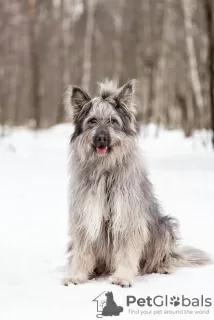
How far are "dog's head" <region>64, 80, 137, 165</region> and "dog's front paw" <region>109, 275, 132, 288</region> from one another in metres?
0.98

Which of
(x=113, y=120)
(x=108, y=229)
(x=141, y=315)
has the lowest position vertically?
(x=141, y=315)

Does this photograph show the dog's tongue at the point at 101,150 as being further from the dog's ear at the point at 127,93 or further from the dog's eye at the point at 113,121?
the dog's ear at the point at 127,93

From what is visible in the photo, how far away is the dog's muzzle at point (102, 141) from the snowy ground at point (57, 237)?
55 centimetres

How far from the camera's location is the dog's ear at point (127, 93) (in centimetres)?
489

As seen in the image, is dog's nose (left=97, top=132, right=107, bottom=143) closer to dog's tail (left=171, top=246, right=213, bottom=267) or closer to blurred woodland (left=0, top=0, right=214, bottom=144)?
dog's tail (left=171, top=246, right=213, bottom=267)

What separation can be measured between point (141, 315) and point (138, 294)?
1.50 ft

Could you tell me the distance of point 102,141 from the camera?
4637 mm

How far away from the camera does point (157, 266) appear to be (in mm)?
5172

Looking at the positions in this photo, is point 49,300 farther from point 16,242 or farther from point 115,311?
point 16,242

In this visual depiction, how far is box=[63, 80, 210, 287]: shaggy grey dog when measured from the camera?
15.5 feet

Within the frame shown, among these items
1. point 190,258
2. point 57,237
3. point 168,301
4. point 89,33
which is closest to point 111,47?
point 89,33

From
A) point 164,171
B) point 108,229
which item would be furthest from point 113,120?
point 164,171

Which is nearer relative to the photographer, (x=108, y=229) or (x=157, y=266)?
(x=108, y=229)

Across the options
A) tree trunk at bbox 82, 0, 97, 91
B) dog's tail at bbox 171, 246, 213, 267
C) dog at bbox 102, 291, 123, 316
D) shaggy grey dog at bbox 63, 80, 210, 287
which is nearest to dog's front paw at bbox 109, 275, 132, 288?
shaggy grey dog at bbox 63, 80, 210, 287
